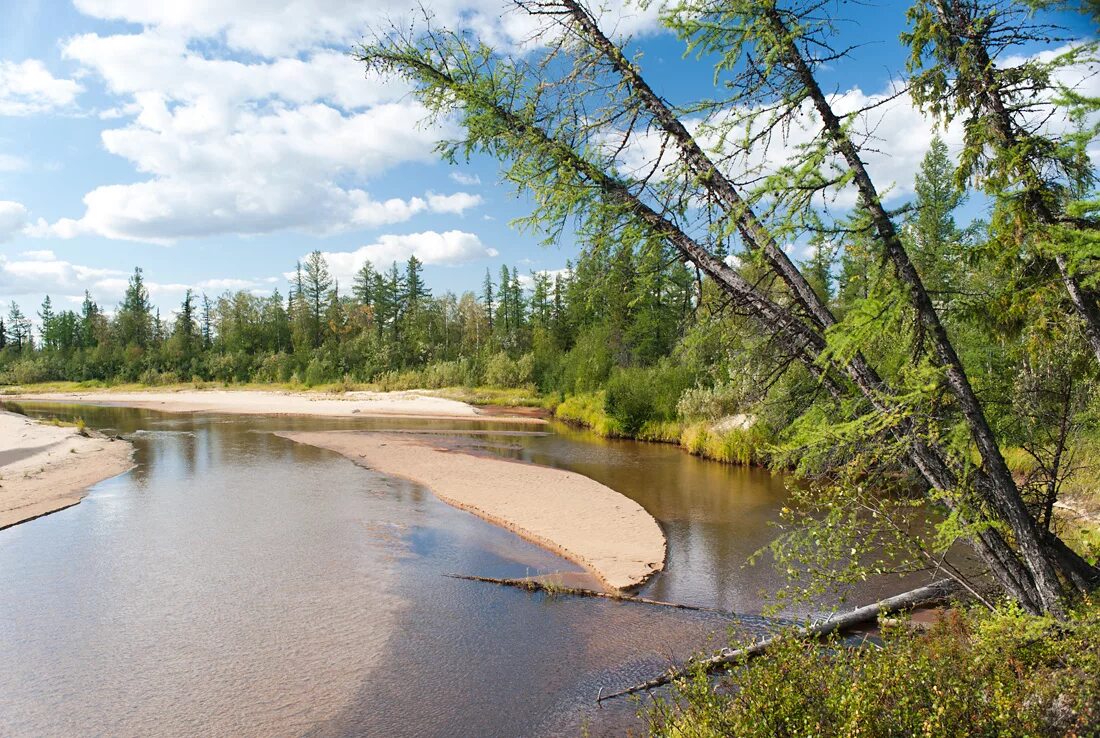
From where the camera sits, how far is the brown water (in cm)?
727

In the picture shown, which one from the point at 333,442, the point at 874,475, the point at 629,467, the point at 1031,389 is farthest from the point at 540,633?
the point at 333,442

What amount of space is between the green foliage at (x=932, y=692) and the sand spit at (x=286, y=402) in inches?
1454

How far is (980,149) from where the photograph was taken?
17.4 feet

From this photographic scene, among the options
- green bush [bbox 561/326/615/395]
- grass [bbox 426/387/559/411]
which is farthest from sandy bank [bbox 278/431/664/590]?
grass [bbox 426/387/559/411]

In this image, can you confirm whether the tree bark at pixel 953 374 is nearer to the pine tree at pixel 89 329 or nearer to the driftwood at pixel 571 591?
the driftwood at pixel 571 591

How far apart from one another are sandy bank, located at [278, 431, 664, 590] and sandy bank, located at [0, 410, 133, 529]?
27.4 feet

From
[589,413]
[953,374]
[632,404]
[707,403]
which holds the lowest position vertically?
[589,413]

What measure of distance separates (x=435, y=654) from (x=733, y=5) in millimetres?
8145

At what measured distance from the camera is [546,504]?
1664 cm

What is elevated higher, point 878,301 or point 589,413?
point 878,301

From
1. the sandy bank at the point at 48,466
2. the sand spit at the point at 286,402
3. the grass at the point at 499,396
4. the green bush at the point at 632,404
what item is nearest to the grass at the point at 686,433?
the green bush at the point at 632,404

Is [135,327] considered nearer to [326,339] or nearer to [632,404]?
[326,339]

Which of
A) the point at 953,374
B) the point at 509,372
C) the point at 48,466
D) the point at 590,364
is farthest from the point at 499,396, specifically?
the point at 953,374

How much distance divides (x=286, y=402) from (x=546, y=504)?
40009 millimetres
